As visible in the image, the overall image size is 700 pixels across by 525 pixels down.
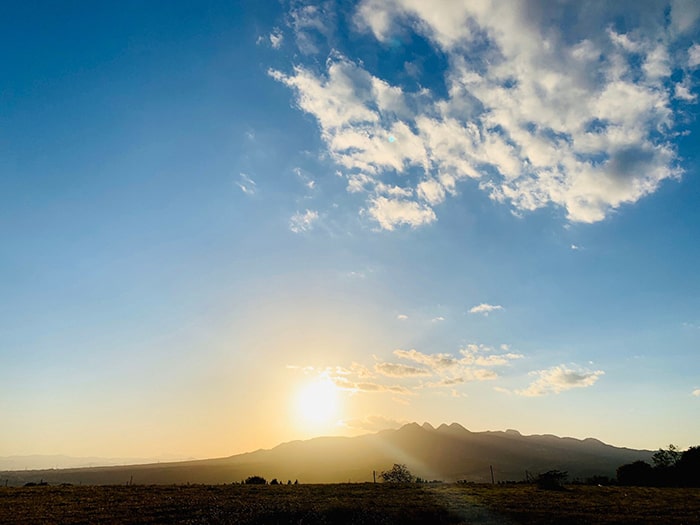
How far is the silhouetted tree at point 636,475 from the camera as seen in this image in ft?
259

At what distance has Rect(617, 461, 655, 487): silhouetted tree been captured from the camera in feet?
259

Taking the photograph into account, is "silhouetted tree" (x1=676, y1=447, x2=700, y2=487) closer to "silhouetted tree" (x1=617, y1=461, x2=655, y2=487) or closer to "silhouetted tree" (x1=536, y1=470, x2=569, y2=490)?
"silhouetted tree" (x1=617, y1=461, x2=655, y2=487)

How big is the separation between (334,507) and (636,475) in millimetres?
76797

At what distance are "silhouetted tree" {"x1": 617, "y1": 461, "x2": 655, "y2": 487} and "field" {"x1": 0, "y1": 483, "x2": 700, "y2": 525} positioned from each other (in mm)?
38003

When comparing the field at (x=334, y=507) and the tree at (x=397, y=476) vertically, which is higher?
the field at (x=334, y=507)

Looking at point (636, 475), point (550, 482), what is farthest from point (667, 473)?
point (550, 482)

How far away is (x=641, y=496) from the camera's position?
155 feet

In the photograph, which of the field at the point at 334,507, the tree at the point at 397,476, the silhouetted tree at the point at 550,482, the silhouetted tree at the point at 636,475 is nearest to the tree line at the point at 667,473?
the silhouetted tree at the point at 636,475

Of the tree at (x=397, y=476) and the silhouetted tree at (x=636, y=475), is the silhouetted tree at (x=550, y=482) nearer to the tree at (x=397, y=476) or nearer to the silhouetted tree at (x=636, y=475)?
the silhouetted tree at (x=636, y=475)

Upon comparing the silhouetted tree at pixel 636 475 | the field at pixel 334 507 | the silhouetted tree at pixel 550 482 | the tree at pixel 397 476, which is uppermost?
the field at pixel 334 507

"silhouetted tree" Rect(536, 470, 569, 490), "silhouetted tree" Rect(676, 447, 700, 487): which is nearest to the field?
"silhouetted tree" Rect(536, 470, 569, 490)

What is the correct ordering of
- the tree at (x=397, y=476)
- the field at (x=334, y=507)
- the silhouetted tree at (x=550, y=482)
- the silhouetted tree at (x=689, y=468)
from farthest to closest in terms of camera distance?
1. the tree at (x=397, y=476)
2. the silhouetted tree at (x=689, y=468)
3. the silhouetted tree at (x=550, y=482)
4. the field at (x=334, y=507)

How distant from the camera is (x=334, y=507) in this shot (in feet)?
115

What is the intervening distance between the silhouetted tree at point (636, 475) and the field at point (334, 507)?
38003 millimetres
